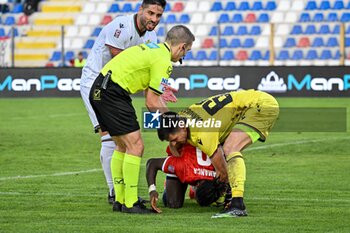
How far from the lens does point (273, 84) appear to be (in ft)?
93.2

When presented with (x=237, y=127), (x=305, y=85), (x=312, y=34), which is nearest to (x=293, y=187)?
(x=237, y=127)

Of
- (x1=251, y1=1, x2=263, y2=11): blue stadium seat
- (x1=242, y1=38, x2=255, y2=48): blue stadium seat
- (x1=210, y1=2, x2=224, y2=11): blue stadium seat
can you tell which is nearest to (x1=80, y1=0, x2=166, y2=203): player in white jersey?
(x1=242, y1=38, x2=255, y2=48): blue stadium seat

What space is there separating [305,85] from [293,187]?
16959 millimetres

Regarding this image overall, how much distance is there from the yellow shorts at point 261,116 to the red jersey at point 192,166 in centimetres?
50

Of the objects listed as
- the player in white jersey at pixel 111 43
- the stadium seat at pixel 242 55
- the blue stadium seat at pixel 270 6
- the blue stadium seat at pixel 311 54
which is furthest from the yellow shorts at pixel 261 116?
the blue stadium seat at pixel 270 6

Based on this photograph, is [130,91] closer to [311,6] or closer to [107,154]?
[107,154]

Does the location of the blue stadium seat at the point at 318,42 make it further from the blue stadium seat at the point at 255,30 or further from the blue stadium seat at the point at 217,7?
the blue stadium seat at the point at 217,7

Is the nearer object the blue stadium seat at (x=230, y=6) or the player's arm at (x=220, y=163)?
the player's arm at (x=220, y=163)

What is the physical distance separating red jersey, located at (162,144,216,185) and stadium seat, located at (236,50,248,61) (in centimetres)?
2356

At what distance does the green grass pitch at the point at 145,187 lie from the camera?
28.0 feet

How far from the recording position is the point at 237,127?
9641 millimetres

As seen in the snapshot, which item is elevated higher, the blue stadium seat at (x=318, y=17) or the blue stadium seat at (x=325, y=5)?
the blue stadium seat at (x=325, y=5)

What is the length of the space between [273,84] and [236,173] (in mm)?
19410

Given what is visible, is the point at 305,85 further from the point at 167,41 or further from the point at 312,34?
the point at 167,41
